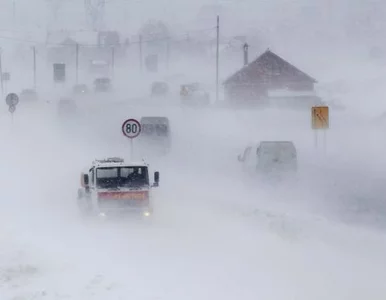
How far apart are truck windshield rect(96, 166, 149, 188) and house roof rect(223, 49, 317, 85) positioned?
1979 inches

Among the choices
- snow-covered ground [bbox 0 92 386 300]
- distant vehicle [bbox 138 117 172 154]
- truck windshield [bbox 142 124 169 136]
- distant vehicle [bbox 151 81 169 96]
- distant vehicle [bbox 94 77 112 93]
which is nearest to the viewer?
snow-covered ground [bbox 0 92 386 300]

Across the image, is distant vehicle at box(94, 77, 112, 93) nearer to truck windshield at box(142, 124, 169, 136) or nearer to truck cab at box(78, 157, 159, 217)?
truck windshield at box(142, 124, 169, 136)

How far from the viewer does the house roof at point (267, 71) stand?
6750 cm

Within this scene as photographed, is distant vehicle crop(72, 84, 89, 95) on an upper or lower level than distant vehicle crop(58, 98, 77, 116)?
upper

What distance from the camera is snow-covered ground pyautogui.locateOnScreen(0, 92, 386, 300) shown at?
1070 centimetres

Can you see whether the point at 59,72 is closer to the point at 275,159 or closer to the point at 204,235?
the point at 275,159

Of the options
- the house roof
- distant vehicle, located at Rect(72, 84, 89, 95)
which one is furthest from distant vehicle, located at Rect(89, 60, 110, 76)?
the house roof

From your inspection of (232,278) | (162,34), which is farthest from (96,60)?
(232,278)

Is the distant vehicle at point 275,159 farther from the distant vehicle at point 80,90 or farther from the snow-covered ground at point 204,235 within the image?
the distant vehicle at point 80,90

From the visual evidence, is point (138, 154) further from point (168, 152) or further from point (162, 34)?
point (162, 34)

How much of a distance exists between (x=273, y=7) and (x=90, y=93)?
105 metres

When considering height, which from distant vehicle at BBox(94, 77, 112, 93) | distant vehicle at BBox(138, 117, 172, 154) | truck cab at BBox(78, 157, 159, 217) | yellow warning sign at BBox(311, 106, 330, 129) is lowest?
truck cab at BBox(78, 157, 159, 217)

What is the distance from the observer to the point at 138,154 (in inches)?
1470

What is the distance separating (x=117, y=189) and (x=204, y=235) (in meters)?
2.63
